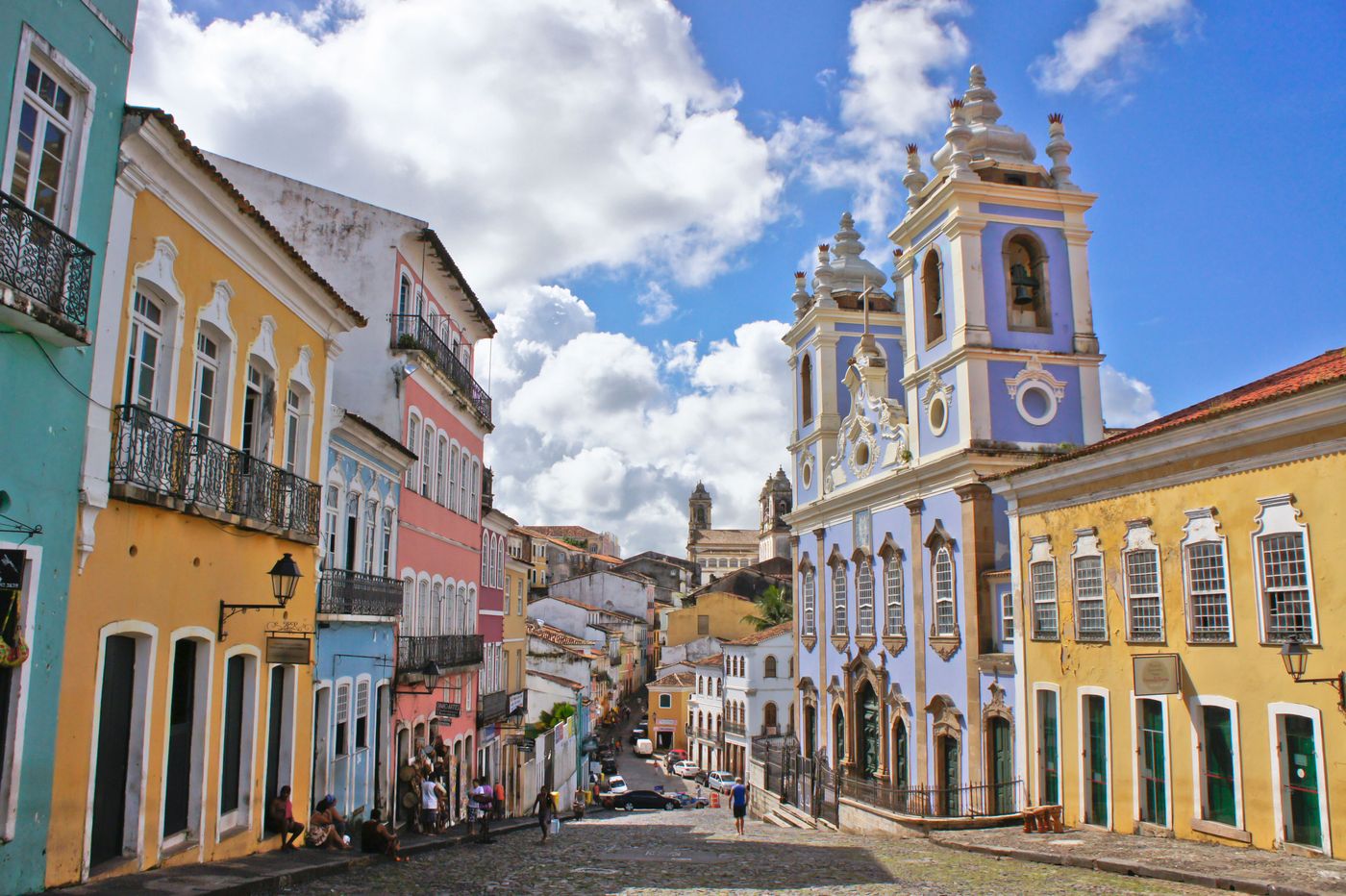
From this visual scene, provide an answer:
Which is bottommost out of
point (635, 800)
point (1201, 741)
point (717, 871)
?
point (635, 800)

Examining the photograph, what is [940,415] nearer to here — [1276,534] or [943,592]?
[943,592]

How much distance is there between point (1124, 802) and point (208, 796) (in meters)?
12.7

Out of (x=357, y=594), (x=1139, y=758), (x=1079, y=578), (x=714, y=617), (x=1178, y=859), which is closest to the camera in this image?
(x=1178, y=859)

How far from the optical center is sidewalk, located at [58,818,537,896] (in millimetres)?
8656

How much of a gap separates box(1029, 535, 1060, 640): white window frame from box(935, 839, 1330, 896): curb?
402 cm

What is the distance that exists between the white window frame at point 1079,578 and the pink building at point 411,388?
11.0 meters

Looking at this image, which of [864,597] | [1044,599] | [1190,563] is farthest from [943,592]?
[1190,563]

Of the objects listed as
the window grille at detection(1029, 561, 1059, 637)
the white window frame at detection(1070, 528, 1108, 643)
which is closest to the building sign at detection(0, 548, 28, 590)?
the white window frame at detection(1070, 528, 1108, 643)

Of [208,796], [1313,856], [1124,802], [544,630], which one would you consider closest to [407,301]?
[208,796]

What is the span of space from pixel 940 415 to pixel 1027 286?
3735mm

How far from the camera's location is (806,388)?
37.7 m

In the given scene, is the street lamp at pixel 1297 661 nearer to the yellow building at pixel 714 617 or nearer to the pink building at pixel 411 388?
the pink building at pixel 411 388

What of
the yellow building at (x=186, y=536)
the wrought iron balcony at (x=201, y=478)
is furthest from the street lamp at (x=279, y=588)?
the wrought iron balcony at (x=201, y=478)

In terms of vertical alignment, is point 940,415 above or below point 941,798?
above
